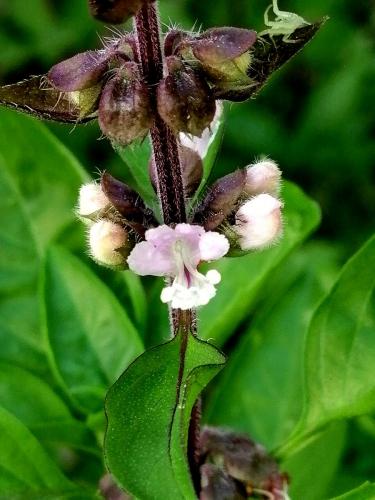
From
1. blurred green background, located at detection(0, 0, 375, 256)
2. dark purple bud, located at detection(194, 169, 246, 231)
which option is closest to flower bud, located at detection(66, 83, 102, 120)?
dark purple bud, located at detection(194, 169, 246, 231)

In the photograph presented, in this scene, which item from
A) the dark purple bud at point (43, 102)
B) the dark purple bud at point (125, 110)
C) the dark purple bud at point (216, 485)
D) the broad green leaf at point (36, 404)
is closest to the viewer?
the dark purple bud at point (125, 110)

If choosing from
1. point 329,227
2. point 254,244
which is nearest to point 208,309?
point 254,244

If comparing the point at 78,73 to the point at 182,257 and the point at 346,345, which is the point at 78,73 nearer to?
the point at 182,257

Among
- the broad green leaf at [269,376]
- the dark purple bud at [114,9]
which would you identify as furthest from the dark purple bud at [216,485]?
the dark purple bud at [114,9]

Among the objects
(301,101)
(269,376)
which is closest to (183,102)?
(269,376)

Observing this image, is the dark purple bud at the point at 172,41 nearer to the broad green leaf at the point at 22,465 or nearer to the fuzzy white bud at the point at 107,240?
the fuzzy white bud at the point at 107,240

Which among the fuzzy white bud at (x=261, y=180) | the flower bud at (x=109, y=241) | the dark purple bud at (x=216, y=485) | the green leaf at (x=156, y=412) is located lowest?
the dark purple bud at (x=216, y=485)

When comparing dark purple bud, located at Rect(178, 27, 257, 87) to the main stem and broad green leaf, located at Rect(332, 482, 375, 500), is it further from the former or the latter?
broad green leaf, located at Rect(332, 482, 375, 500)

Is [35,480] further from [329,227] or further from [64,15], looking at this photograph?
[64,15]
